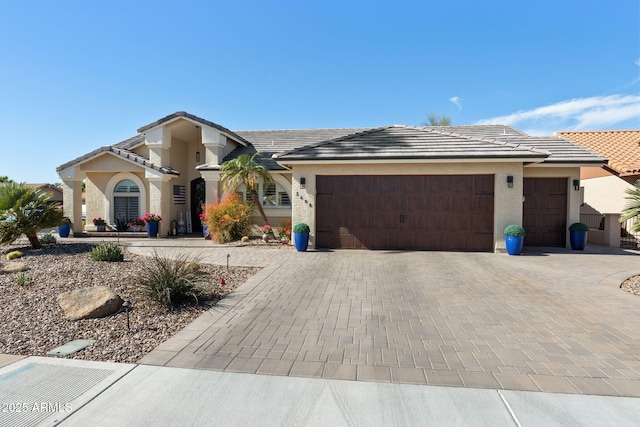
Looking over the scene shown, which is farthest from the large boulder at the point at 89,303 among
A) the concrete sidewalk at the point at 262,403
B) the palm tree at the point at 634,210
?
the palm tree at the point at 634,210

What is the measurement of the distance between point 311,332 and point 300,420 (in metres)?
1.96

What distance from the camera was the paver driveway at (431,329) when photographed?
3816 millimetres

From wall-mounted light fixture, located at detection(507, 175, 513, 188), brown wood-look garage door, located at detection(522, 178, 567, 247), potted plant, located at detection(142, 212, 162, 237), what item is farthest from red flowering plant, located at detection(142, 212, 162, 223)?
brown wood-look garage door, located at detection(522, 178, 567, 247)

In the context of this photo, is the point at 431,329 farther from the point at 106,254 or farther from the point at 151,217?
the point at 151,217

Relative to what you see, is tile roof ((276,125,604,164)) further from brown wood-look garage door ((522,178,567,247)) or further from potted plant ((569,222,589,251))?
potted plant ((569,222,589,251))

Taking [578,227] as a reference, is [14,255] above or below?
below

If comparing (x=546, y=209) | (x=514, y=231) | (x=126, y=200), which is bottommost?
(x=514, y=231)

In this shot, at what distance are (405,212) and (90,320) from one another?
9846 mm

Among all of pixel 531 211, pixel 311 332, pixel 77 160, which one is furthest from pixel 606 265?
pixel 77 160

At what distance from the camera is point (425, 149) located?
12.1 m

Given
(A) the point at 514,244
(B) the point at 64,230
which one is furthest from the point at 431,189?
(B) the point at 64,230

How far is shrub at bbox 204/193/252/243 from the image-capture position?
14.6 metres

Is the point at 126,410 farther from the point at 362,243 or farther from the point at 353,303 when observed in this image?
the point at 362,243

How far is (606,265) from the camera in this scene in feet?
32.4
